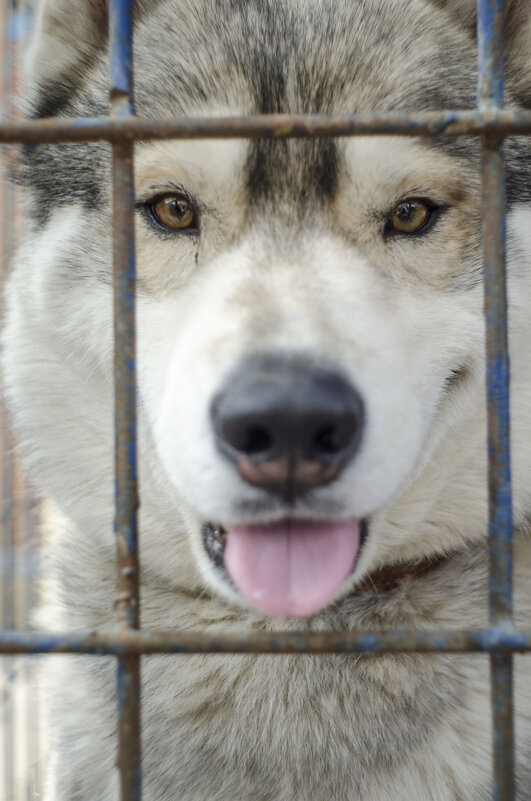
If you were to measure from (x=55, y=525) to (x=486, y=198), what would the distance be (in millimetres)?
1901

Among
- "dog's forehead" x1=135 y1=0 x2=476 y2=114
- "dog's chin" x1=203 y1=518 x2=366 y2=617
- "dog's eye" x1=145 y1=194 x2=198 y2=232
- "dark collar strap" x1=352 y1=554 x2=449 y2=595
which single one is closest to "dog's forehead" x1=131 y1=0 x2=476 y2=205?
"dog's forehead" x1=135 y1=0 x2=476 y2=114

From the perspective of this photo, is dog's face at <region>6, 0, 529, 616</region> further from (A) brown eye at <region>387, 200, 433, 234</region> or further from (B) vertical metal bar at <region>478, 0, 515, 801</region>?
(B) vertical metal bar at <region>478, 0, 515, 801</region>

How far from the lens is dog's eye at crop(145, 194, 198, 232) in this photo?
1.76 m

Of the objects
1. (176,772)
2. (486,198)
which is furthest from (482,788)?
(486,198)

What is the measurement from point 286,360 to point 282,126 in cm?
37

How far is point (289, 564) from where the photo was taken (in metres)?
1.42

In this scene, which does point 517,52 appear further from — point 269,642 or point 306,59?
point 269,642

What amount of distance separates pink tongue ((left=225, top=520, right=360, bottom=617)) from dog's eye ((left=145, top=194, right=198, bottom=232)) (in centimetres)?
74

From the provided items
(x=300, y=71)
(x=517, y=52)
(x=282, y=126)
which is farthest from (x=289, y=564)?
(x=517, y=52)

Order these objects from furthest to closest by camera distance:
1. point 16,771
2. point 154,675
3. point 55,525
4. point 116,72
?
1. point 16,771
2. point 55,525
3. point 154,675
4. point 116,72

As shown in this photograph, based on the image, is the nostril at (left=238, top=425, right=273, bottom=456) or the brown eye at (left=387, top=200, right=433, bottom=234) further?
the brown eye at (left=387, top=200, right=433, bottom=234)

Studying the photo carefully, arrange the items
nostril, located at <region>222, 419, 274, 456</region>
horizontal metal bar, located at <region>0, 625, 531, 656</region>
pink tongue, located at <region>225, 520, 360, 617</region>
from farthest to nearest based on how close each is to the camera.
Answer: pink tongue, located at <region>225, 520, 360, 617</region>, nostril, located at <region>222, 419, 274, 456</region>, horizontal metal bar, located at <region>0, 625, 531, 656</region>

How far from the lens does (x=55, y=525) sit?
2.59 m

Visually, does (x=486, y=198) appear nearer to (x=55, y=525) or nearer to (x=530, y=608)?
(x=530, y=608)
